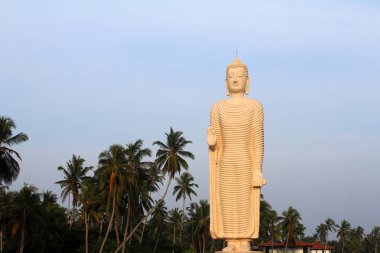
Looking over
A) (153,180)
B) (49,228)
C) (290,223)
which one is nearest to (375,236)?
(290,223)

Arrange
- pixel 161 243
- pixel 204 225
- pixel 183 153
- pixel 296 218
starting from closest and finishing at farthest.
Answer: pixel 183 153
pixel 161 243
pixel 204 225
pixel 296 218

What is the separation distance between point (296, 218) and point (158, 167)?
31.1 m

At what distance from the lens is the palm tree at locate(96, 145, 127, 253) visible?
38656 millimetres

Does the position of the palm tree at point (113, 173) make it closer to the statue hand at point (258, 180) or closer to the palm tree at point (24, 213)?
the palm tree at point (24, 213)

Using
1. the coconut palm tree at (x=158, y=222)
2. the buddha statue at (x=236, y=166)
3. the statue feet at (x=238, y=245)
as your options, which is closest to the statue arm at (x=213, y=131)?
the buddha statue at (x=236, y=166)

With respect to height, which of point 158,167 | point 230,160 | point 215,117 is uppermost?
point 158,167

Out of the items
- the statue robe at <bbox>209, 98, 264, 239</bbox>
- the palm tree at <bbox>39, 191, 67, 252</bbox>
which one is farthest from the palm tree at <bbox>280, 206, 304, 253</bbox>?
the statue robe at <bbox>209, 98, 264, 239</bbox>

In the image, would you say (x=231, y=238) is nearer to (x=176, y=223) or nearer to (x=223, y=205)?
(x=223, y=205)

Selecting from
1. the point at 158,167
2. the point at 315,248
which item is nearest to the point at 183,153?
the point at 158,167

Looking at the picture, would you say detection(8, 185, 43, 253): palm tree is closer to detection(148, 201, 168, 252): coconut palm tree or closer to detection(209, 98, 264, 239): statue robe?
detection(209, 98, 264, 239): statue robe

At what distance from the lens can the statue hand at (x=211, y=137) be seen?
16484 mm

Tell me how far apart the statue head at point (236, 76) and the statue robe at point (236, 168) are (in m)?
0.43

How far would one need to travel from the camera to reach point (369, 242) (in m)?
109

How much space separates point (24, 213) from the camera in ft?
107
